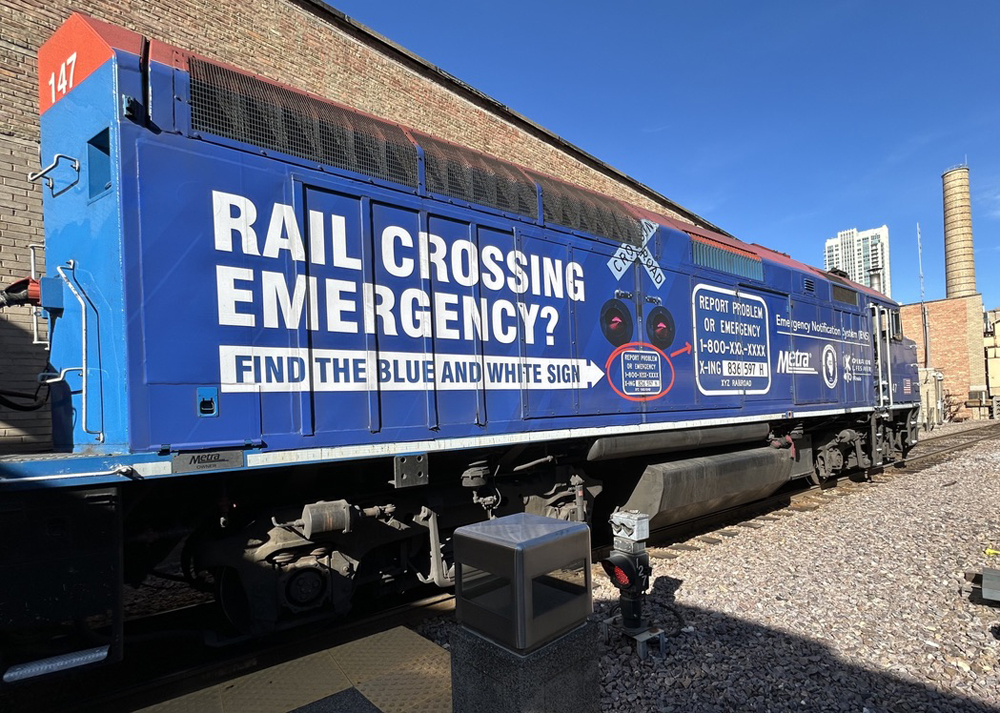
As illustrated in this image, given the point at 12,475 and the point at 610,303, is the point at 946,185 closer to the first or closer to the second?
the point at 610,303

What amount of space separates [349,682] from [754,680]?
2.68 metres

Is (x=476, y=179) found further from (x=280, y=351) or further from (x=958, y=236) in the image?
(x=958, y=236)

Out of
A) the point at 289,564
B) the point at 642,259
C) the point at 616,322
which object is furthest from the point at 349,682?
the point at 642,259

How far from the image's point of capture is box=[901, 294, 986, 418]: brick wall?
37406 mm

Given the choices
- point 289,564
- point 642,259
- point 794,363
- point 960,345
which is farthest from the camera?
point 960,345

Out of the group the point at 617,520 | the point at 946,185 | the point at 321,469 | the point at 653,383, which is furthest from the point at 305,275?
the point at 946,185

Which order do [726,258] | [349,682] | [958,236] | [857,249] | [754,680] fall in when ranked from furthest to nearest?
1. [857,249]
2. [958,236]
3. [726,258]
4. [754,680]
5. [349,682]

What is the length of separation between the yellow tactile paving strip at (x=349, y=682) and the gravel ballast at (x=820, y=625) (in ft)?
2.30

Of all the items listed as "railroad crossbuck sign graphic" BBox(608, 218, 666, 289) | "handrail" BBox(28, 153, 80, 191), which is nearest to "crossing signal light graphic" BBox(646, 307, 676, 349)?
"railroad crossbuck sign graphic" BBox(608, 218, 666, 289)

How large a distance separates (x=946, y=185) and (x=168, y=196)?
204 feet

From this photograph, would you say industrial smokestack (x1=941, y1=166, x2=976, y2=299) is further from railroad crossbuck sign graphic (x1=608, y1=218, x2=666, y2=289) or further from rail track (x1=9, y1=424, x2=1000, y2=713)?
rail track (x1=9, y1=424, x2=1000, y2=713)

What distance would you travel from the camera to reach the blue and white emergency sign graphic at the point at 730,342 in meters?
7.81

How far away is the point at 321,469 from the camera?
4398mm

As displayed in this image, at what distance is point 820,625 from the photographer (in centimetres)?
Result: 460
